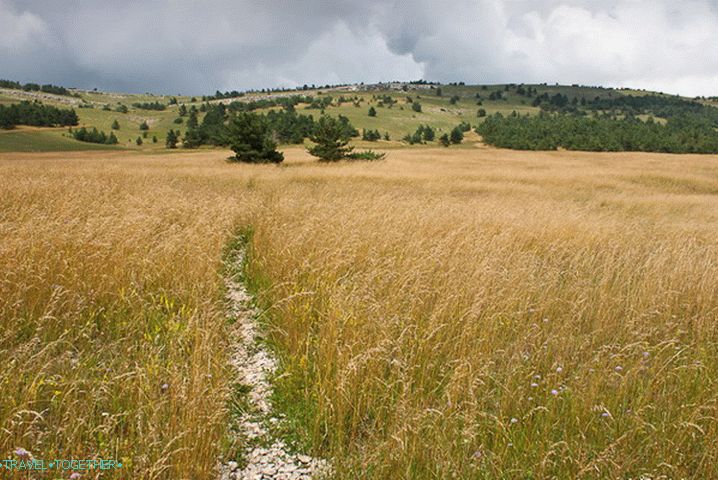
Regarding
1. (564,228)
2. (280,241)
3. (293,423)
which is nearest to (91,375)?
(293,423)

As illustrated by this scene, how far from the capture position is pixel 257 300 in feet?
17.8

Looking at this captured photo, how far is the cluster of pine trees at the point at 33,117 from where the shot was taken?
9138 cm

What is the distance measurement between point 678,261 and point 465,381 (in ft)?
16.8

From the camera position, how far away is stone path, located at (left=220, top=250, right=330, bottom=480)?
2.65 meters

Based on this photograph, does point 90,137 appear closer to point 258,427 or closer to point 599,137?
point 258,427

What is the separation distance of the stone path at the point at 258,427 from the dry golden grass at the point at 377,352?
191 mm

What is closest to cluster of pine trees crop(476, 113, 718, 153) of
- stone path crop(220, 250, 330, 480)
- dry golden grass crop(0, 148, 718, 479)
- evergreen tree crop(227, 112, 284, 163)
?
evergreen tree crop(227, 112, 284, 163)

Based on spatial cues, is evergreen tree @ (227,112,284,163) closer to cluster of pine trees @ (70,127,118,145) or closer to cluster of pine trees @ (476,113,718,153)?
cluster of pine trees @ (476,113,718,153)

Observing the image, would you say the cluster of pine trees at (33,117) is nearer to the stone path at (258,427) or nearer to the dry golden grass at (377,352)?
the dry golden grass at (377,352)

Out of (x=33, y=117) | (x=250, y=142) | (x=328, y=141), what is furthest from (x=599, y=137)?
(x=33, y=117)

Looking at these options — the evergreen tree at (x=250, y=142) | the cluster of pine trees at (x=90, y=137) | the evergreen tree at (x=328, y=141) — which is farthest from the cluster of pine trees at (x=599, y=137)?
the cluster of pine trees at (x=90, y=137)

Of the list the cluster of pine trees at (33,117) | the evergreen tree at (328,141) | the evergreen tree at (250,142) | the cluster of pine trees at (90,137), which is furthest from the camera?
the cluster of pine trees at (33,117)

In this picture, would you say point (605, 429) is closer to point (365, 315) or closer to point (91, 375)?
point (365, 315)

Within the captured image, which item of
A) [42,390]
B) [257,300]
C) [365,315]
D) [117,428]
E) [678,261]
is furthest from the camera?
[678,261]
